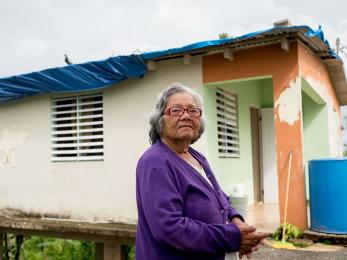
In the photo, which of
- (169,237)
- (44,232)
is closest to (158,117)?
(169,237)

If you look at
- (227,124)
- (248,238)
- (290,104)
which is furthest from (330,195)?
(248,238)

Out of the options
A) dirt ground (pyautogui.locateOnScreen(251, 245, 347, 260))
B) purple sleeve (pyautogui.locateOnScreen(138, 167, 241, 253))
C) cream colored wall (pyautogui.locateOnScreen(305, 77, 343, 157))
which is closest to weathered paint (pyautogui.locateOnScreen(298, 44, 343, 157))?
cream colored wall (pyautogui.locateOnScreen(305, 77, 343, 157))

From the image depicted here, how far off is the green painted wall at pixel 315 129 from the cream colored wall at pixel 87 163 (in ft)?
11.1

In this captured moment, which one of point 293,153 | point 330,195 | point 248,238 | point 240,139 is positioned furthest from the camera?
point 240,139

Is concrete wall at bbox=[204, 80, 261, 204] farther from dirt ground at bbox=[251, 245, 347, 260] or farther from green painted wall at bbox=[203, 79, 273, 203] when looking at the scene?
dirt ground at bbox=[251, 245, 347, 260]

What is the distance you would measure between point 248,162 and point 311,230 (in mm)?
3110

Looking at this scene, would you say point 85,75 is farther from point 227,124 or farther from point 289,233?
point 289,233

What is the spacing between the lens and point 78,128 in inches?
314

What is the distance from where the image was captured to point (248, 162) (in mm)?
8641

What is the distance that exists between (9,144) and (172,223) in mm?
8010

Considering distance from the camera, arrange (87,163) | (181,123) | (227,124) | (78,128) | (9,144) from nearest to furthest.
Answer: (181,123) → (227,124) → (87,163) → (78,128) → (9,144)

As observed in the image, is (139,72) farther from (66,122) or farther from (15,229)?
(15,229)

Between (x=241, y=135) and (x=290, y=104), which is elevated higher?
(x=290, y=104)

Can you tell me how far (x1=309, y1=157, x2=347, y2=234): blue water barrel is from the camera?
5.32 metres
